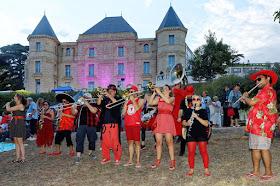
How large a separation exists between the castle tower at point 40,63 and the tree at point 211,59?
22.7 meters

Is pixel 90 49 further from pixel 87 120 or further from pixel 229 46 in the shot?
pixel 87 120

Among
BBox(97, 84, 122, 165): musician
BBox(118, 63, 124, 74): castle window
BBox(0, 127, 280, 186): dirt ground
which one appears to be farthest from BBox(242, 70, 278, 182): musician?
BBox(118, 63, 124, 74): castle window

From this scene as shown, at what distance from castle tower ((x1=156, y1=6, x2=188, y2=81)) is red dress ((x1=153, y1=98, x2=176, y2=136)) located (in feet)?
100.0

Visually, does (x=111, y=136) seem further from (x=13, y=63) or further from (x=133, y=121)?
(x=13, y=63)

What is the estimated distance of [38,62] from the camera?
129 feet

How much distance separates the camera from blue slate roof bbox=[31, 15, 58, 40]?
39500 millimetres

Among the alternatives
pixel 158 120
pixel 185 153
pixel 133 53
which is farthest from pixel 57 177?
pixel 133 53

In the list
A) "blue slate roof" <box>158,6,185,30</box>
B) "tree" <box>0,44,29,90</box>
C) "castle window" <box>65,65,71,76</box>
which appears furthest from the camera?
"tree" <box>0,44,29,90</box>

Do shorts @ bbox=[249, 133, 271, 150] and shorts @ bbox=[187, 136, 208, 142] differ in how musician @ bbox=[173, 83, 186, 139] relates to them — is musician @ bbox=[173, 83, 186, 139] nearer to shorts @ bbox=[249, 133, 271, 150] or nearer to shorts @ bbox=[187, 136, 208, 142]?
shorts @ bbox=[187, 136, 208, 142]

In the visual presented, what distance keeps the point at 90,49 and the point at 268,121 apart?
38.5 m

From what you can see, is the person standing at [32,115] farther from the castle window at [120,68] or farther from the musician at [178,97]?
the castle window at [120,68]

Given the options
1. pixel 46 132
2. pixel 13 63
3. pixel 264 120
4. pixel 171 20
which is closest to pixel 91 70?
pixel 171 20

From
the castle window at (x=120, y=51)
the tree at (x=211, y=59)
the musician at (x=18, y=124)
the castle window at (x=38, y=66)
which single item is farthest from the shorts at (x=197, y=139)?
the castle window at (x=38, y=66)

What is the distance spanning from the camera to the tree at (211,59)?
29359 mm
